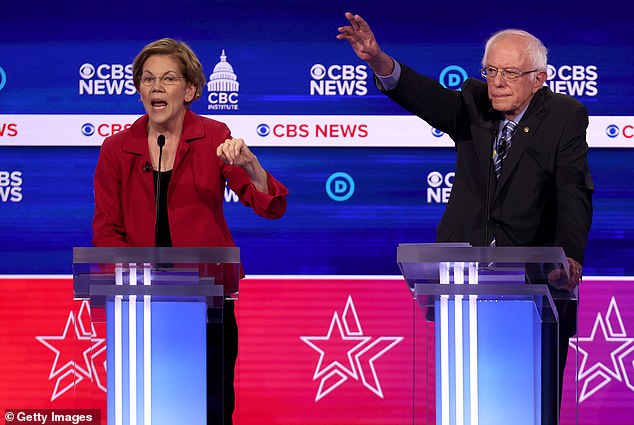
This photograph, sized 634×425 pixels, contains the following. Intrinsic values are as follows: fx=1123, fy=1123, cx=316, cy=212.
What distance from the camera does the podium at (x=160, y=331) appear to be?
2699 mm

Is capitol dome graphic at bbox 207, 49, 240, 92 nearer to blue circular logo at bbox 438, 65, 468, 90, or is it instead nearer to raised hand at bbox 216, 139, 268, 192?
blue circular logo at bbox 438, 65, 468, 90

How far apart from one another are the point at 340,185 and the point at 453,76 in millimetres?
688

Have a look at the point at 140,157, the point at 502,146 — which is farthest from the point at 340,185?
the point at 140,157

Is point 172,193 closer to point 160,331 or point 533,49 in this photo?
point 160,331

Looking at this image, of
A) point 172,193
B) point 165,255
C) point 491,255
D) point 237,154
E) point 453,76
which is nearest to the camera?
point 491,255

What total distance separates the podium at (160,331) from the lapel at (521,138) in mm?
1163

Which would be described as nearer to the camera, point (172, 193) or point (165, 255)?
point (165, 255)

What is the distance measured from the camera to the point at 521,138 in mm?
3547

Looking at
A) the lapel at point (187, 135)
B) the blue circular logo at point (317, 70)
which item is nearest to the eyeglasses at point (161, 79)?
the lapel at point (187, 135)

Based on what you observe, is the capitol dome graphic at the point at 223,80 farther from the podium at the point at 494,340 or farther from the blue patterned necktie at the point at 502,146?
the podium at the point at 494,340

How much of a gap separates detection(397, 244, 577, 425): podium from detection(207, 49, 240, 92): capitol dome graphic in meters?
2.46

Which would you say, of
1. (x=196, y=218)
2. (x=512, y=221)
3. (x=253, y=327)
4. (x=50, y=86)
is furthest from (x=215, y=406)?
(x=50, y=86)

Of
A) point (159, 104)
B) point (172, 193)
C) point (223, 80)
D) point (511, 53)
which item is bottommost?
point (172, 193)

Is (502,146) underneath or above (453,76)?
underneath
